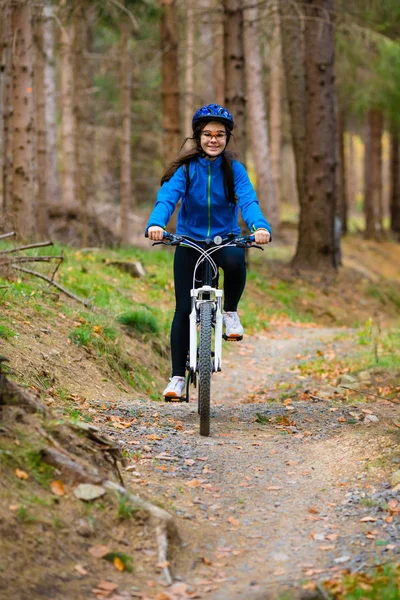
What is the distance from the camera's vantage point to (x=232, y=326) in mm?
6816

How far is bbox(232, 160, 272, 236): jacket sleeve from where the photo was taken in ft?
21.0

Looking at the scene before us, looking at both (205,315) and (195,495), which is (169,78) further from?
(195,495)

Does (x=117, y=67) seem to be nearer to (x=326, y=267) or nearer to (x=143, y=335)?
(x=326, y=267)

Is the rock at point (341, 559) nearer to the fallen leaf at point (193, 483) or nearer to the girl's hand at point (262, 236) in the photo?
the fallen leaf at point (193, 483)

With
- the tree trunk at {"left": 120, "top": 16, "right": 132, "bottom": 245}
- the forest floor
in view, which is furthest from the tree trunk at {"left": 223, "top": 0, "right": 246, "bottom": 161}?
the forest floor

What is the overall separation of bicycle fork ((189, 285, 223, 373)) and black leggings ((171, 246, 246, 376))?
16cm

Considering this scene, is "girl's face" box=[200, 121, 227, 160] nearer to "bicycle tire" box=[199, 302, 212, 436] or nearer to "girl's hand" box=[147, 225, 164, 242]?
"girl's hand" box=[147, 225, 164, 242]

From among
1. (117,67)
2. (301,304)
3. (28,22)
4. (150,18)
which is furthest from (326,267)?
(117,67)

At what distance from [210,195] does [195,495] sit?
8.27 feet

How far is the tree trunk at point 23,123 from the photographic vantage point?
11953 millimetres

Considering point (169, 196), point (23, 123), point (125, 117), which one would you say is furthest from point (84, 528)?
point (125, 117)

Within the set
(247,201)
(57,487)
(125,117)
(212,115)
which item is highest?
(125,117)

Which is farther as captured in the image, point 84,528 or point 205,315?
point 205,315

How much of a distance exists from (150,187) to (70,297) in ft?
83.6
